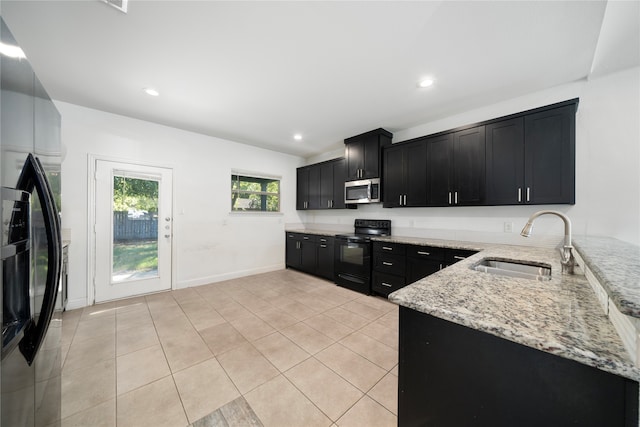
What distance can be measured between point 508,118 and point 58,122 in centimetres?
382

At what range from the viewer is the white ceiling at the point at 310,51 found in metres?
1.57

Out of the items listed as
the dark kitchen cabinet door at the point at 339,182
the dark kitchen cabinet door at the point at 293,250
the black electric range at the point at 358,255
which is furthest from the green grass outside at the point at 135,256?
the dark kitchen cabinet door at the point at 339,182

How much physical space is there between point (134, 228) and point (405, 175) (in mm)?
4114

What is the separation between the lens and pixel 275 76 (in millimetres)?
2305

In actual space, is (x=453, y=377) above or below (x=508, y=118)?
below

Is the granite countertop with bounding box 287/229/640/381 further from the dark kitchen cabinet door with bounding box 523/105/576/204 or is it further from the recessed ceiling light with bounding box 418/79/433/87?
the recessed ceiling light with bounding box 418/79/433/87

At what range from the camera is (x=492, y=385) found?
0.75 m

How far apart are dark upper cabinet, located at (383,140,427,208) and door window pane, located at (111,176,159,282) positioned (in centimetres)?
366

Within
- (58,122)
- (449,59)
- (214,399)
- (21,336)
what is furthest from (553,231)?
(58,122)

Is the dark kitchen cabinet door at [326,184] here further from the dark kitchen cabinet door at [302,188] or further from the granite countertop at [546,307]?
the granite countertop at [546,307]

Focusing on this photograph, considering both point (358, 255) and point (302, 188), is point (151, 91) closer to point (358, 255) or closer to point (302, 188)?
point (302, 188)

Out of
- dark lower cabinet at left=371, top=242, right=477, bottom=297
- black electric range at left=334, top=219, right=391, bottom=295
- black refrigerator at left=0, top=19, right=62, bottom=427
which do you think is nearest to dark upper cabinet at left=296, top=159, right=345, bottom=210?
black electric range at left=334, top=219, right=391, bottom=295

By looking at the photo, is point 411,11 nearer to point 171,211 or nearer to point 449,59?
point 449,59

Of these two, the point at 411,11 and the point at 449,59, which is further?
the point at 449,59
